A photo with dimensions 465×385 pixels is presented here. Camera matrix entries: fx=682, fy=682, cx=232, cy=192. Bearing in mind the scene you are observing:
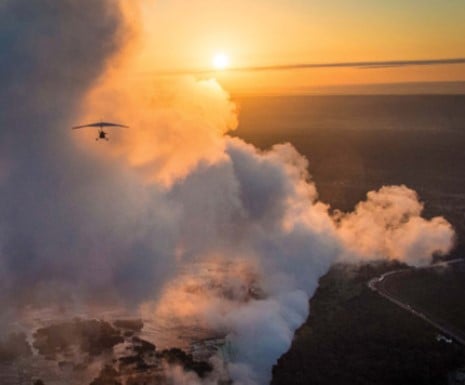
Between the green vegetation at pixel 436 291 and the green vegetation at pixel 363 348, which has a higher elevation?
the green vegetation at pixel 436 291

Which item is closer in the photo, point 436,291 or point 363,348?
point 363,348

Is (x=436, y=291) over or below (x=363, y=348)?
over

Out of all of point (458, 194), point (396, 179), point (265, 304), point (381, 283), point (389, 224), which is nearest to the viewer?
point (265, 304)

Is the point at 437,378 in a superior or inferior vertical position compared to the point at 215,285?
inferior

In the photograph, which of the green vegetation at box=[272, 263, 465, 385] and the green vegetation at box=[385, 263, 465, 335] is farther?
the green vegetation at box=[385, 263, 465, 335]

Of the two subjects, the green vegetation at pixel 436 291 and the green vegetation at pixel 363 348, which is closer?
the green vegetation at pixel 363 348

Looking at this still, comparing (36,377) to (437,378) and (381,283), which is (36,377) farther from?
(381,283)

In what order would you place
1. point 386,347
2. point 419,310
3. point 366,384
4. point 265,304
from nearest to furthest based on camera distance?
point 366,384
point 386,347
point 265,304
point 419,310

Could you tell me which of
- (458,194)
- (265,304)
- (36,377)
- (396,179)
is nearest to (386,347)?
(265,304)

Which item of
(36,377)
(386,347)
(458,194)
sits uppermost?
(458,194)

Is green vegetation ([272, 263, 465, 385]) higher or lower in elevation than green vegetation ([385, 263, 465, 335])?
lower

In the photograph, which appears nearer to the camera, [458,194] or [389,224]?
[389,224]
